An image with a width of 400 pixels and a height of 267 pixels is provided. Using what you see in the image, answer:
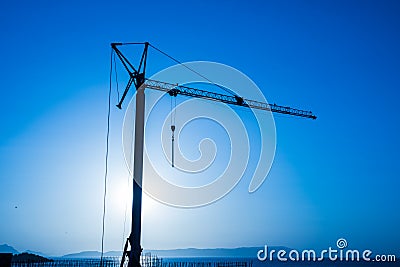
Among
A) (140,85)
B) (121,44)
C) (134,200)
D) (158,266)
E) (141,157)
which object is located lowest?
(158,266)

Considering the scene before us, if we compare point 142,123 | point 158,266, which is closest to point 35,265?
point 158,266

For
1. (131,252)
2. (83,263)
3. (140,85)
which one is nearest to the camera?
(131,252)

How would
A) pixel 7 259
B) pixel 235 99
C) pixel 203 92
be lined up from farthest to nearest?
pixel 235 99 → pixel 203 92 → pixel 7 259

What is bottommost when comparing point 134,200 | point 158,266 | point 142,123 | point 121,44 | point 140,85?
point 158,266

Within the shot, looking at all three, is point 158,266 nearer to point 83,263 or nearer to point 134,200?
point 83,263

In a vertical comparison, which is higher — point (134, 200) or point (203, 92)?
point (203, 92)

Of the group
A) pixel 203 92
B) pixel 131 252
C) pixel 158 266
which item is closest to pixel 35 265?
pixel 158 266

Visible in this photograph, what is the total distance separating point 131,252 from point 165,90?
28.2 m

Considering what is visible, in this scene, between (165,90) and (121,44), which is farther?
(165,90)

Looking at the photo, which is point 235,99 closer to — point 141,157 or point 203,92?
point 203,92

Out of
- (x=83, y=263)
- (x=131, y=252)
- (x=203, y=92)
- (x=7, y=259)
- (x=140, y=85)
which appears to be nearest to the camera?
(x=7, y=259)

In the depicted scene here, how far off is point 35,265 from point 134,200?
613 inches

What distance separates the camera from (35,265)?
46.4 meters

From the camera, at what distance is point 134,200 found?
123 ft
